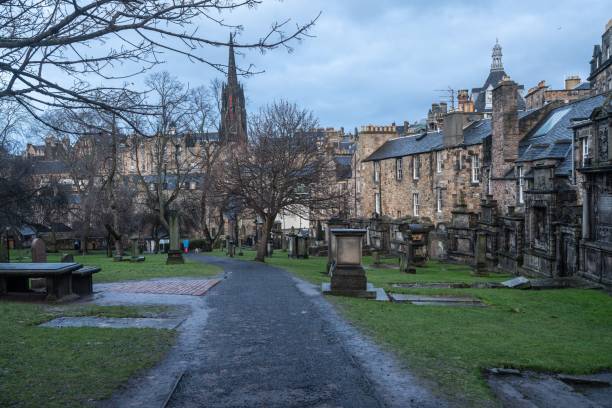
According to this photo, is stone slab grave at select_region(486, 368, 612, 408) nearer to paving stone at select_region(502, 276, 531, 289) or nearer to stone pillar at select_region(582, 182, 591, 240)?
paving stone at select_region(502, 276, 531, 289)

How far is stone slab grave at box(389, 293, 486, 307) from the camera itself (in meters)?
12.9

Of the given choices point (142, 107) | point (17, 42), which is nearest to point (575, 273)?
point (142, 107)

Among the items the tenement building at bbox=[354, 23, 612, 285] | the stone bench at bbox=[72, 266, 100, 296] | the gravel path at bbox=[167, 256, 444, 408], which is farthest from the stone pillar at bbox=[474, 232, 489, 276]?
the stone bench at bbox=[72, 266, 100, 296]

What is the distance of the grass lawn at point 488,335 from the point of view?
278 inches

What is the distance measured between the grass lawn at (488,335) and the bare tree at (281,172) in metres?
13.8

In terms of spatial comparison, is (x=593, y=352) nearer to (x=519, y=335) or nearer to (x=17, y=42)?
(x=519, y=335)

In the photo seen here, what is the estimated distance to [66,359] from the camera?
7.15 meters

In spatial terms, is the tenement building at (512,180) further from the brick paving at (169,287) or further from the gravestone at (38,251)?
the gravestone at (38,251)

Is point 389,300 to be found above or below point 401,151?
below

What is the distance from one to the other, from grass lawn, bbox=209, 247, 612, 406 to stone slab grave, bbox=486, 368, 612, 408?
7.7 inches

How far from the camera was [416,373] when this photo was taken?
678cm

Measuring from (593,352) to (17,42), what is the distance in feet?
27.8

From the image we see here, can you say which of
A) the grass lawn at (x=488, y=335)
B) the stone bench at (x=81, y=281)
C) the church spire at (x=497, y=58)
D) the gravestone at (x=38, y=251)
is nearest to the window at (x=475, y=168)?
the grass lawn at (x=488, y=335)

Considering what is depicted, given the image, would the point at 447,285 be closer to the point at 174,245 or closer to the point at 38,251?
the point at 38,251
